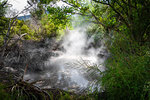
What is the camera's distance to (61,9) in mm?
5664

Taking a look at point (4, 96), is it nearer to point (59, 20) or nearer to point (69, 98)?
point (69, 98)

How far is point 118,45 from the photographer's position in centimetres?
169

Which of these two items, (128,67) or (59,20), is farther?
(59,20)

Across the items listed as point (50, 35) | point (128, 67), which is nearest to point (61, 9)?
point (128, 67)

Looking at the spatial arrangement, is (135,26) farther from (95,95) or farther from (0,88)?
(0,88)

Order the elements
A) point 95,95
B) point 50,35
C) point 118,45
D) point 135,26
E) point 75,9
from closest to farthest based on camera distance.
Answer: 1. point 95,95
2. point 118,45
3. point 135,26
4. point 75,9
5. point 50,35

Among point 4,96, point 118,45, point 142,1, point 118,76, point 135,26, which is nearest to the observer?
point 4,96

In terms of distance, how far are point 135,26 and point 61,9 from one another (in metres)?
4.41

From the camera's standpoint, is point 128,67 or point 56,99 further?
point 128,67

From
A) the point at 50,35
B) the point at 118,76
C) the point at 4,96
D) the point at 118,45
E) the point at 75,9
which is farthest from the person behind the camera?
the point at 50,35

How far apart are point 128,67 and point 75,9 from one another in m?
4.93

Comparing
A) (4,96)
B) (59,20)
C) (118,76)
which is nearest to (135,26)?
(118,76)

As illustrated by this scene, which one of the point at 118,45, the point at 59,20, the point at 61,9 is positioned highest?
the point at 61,9

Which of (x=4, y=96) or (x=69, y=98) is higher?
(x=4, y=96)
